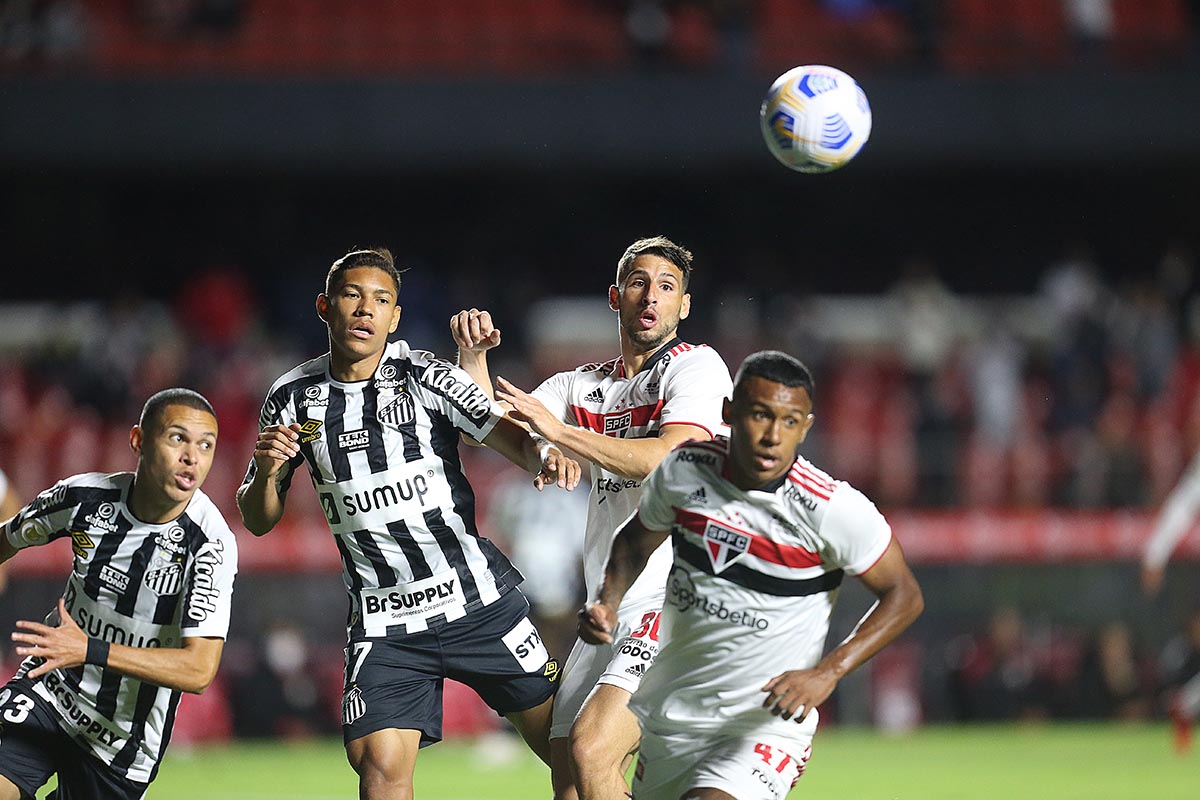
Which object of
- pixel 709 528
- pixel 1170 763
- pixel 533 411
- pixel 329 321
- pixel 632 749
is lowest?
pixel 1170 763

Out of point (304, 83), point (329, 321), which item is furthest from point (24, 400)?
point (329, 321)

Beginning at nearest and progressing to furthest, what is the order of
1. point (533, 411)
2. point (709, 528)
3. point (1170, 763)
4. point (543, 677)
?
1. point (709, 528)
2. point (533, 411)
3. point (543, 677)
4. point (1170, 763)

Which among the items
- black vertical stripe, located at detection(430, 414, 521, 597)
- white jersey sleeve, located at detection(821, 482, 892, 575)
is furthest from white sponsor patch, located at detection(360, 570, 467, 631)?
white jersey sleeve, located at detection(821, 482, 892, 575)

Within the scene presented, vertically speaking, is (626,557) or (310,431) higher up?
(310,431)

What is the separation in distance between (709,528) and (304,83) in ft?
53.1

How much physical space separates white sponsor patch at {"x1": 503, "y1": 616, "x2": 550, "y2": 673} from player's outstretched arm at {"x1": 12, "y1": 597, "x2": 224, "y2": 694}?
1236mm

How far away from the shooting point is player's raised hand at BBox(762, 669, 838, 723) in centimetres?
529

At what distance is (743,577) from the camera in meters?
5.66

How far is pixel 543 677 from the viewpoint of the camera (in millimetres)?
6836

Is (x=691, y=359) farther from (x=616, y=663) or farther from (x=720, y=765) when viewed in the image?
(x=720, y=765)

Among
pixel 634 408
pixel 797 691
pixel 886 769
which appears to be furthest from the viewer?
pixel 886 769

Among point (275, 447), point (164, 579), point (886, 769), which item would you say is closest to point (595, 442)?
point (275, 447)

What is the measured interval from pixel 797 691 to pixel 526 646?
1.78 meters

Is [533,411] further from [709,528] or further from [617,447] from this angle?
[709,528]
